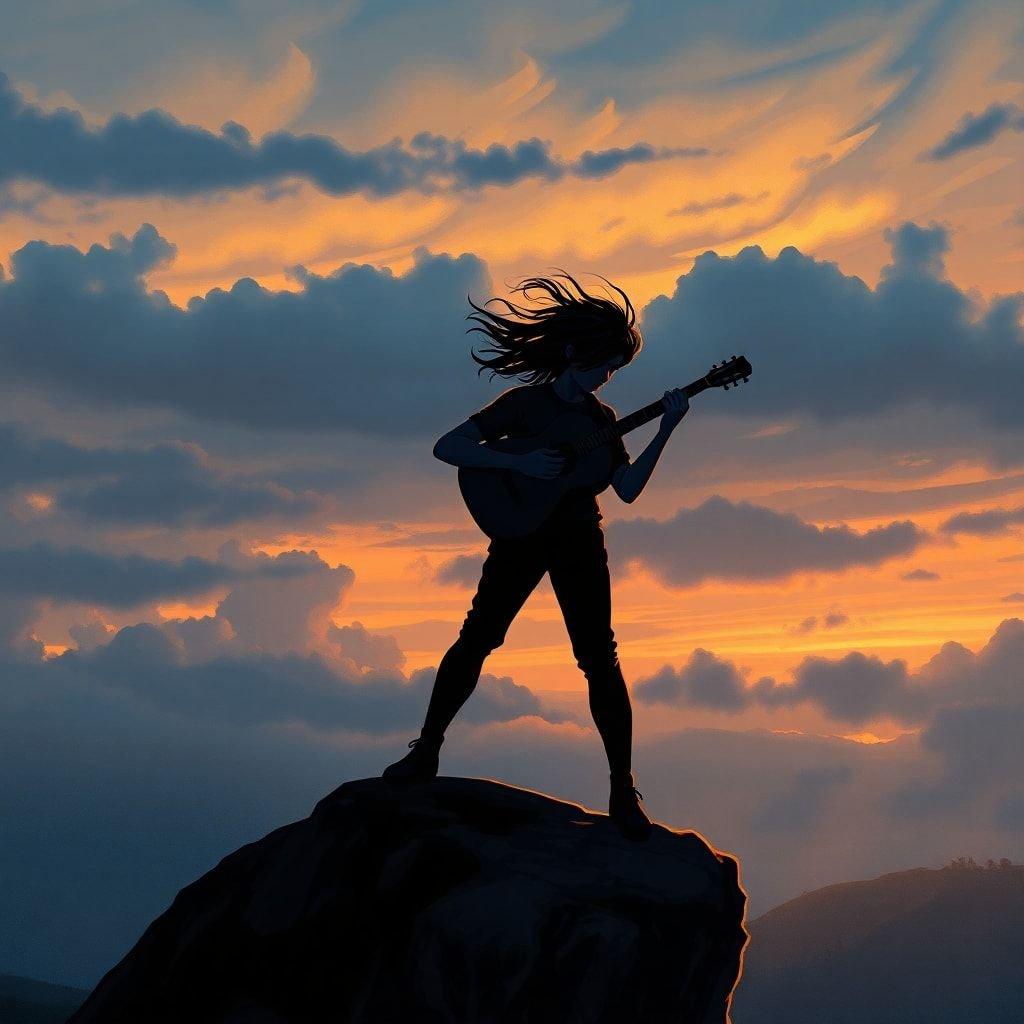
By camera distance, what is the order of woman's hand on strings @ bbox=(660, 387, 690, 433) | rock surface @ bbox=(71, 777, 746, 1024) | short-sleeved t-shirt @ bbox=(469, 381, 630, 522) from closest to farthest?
rock surface @ bbox=(71, 777, 746, 1024)
woman's hand on strings @ bbox=(660, 387, 690, 433)
short-sleeved t-shirt @ bbox=(469, 381, 630, 522)

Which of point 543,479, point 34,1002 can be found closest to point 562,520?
point 543,479

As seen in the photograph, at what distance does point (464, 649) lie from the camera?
9.66 metres

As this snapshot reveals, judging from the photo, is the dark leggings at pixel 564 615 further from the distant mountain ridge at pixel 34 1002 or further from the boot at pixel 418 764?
the distant mountain ridge at pixel 34 1002

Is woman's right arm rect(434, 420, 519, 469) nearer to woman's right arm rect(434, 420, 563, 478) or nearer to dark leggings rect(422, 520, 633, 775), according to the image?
woman's right arm rect(434, 420, 563, 478)

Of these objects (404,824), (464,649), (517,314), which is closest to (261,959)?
(404,824)

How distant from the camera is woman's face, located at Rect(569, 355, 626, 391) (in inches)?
373

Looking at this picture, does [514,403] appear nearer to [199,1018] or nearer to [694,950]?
[694,950]

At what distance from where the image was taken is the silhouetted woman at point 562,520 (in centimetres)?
932

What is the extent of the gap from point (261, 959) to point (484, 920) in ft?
6.08

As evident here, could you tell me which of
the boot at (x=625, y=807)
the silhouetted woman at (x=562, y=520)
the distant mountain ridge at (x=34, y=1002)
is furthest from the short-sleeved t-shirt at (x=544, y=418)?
the distant mountain ridge at (x=34, y=1002)

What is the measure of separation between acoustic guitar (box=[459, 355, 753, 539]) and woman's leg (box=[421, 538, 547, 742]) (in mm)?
197

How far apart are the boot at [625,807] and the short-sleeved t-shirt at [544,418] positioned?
2030mm

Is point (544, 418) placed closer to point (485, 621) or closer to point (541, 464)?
point (541, 464)

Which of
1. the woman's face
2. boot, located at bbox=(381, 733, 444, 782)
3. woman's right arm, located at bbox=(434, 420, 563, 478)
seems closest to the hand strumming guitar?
woman's right arm, located at bbox=(434, 420, 563, 478)
